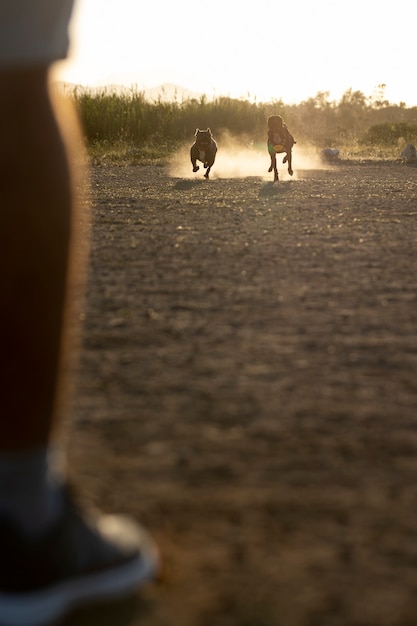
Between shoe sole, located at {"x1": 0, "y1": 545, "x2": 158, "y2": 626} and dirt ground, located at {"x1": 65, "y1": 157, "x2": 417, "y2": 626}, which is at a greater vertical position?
shoe sole, located at {"x1": 0, "y1": 545, "x2": 158, "y2": 626}

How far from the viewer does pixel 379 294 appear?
4.40 m

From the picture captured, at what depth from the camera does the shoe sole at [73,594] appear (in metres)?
1.49

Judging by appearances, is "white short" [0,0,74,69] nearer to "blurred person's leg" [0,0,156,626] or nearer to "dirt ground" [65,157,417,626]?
"blurred person's leg" [0,0,156,626]

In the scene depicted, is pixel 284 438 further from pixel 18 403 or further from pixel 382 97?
pixel 382 97

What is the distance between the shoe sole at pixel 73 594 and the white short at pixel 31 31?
814mm

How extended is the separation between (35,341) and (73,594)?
1.31 feet

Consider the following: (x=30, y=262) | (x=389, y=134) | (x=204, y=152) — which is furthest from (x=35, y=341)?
(x=389, y=134)

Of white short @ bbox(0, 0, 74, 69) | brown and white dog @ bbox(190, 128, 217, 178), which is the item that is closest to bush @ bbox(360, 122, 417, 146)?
brown and white dog @ bbox(190, 128, 217, 178)

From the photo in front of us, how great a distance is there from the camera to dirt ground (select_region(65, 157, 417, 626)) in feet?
5.26

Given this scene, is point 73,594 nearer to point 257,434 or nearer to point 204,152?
point 257,434

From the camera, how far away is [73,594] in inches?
61.5

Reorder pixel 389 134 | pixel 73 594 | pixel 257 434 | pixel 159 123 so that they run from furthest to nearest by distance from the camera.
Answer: pixel 389 134 → pixel 159 123 → pixel 257 434 → pixel 73 594

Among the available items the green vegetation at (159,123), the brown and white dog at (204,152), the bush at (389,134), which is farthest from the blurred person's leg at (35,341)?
the bush at (389,134)

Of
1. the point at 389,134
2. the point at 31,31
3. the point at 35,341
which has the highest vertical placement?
the point at 31,31
